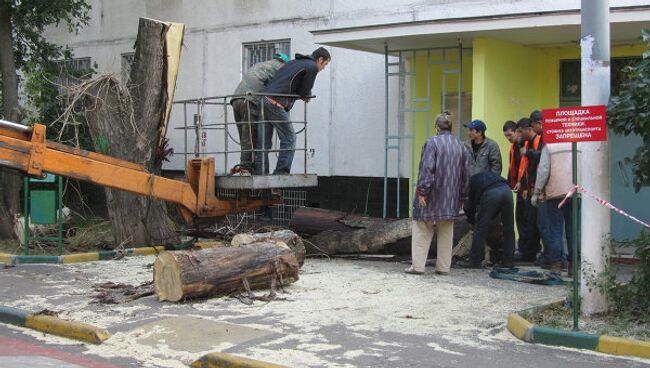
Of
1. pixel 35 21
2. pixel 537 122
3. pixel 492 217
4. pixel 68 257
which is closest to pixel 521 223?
pixel 492 217

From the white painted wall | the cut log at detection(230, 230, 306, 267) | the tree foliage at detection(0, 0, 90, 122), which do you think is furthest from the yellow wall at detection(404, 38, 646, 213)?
the tree foliage at detection(0, 0, 90, 122)

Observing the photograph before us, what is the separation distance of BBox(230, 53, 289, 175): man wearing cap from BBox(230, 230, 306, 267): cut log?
4.40 ft

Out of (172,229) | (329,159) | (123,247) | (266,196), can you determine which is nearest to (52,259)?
(123,247)

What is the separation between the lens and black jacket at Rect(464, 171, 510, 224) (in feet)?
36.1

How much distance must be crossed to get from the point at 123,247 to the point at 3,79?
4.09 m

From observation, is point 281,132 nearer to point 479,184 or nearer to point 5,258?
point 479,184

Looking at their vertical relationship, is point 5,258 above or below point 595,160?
below

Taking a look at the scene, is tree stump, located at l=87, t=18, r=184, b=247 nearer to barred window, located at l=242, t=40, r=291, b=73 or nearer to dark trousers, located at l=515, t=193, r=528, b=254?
barred window, located at l=242, t=40, r=291, b=73

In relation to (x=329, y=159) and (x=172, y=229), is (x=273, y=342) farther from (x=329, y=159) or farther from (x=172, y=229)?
(x=329, y=159)

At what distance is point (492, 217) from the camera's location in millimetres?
10969

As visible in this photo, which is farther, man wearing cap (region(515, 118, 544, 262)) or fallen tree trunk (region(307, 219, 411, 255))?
fallen tree trunk (region(307, 219, 411, 255))

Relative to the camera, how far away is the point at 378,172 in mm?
14922

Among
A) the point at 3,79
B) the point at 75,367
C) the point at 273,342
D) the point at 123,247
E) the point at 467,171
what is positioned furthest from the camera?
the point at 3,79

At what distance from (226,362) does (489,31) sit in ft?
23.9
